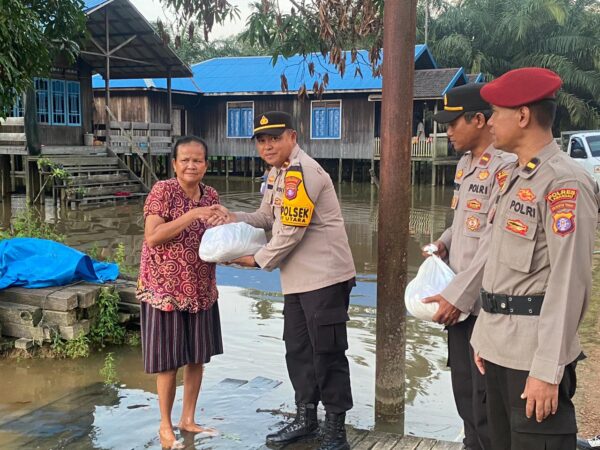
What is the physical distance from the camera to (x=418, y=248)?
34.7ft

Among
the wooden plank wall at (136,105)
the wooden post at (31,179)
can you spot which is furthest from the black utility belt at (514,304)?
the wooden plank wall at (136,105)

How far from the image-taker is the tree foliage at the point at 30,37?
18.4 feet

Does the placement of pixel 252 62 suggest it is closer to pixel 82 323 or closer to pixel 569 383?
pixel 82 323

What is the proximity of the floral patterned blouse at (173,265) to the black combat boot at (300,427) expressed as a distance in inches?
30.7

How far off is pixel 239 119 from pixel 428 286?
24.8m

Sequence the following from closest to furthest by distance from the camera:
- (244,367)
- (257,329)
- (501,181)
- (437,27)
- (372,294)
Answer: (501,181), (244,367), (257,329), (372,294), (437,27)

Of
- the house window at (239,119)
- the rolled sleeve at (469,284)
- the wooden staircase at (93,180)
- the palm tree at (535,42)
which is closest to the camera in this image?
the rolled sleeve at (469,284)

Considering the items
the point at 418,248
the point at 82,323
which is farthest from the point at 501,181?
the point at 418,248

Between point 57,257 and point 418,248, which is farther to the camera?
point 418,248

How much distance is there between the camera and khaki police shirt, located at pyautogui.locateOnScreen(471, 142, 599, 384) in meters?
1.97

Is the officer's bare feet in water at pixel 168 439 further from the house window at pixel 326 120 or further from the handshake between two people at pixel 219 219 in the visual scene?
the house window at pixel 326 120

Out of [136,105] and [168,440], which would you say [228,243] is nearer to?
[168,440]

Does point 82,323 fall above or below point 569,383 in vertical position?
below

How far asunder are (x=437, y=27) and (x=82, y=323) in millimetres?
28931
